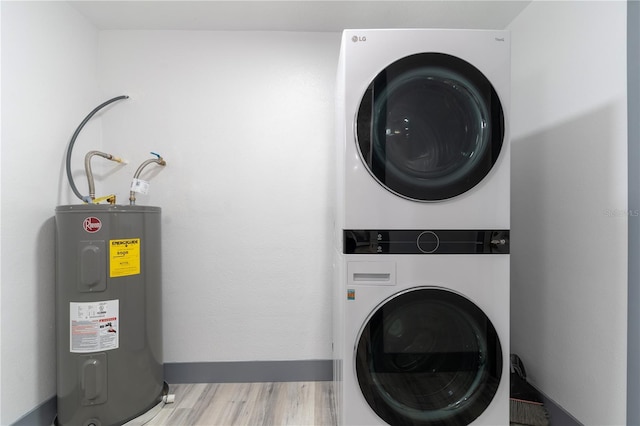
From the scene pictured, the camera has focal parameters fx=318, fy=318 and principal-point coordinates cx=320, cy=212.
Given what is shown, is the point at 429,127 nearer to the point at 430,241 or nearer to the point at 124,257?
the point at 430,241

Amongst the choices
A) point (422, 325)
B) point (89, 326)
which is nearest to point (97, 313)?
point (89, 326)

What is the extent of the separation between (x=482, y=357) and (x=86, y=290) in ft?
5.59

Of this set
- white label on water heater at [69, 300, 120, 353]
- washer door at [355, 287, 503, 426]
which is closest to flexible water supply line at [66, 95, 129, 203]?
white label on water heater at [69, 300, 120, 353]

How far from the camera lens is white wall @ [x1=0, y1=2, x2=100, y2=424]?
53.9 inches

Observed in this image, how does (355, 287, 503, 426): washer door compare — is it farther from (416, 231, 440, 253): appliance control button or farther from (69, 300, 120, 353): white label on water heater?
(69, 300, 120, 353): white label on water heater

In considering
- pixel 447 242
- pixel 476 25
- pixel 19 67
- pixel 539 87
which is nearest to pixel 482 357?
pixel 447 242

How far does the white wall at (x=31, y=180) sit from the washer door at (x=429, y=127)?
151 centimetres

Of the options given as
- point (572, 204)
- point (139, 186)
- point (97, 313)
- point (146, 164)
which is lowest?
point (97, 313)

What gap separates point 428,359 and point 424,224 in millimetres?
526

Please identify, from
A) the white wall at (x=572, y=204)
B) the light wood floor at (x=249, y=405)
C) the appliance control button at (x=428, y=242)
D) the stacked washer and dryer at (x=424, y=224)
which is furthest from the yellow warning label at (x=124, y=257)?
the white wall at (x=572, y=204)

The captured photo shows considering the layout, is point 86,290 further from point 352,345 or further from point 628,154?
point 628,154

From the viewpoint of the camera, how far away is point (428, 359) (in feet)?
4.06

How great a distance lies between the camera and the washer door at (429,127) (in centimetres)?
121

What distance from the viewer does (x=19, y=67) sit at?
1.42 meters
